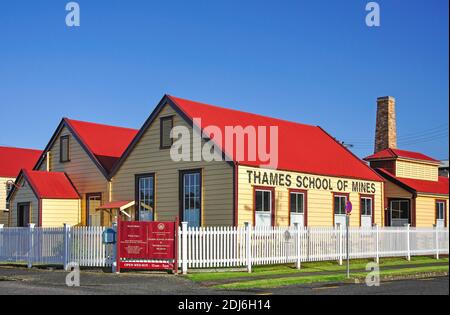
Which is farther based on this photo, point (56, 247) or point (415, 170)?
point (415, 170)

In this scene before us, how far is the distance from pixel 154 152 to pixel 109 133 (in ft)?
26.5

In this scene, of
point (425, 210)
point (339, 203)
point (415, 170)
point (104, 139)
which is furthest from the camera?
point (415, 170)

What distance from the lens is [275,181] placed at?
1160 inches

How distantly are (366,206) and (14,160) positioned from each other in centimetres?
3037

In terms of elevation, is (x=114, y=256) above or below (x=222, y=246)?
below

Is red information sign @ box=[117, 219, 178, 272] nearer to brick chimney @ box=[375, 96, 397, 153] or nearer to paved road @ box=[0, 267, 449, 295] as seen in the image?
paved road @ box=[0, 267, 449, 295]

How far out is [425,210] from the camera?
129 feet

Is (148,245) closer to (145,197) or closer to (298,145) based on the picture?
(145,197)

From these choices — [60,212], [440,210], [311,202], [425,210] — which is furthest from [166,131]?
[440,210]

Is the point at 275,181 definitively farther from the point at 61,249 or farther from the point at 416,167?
the point at 416,167

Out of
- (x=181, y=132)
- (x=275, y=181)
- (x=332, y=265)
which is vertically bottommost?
(x=332, y=265)

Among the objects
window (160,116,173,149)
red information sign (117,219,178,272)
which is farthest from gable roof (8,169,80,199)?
red information sign (117,219,178,272)

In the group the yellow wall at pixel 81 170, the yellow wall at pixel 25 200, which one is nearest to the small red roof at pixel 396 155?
the yellow wall at pixel 81 170
